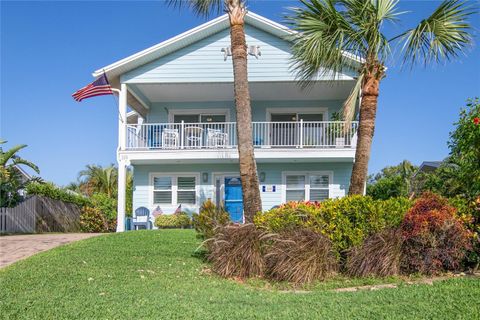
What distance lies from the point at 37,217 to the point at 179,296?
1375cm

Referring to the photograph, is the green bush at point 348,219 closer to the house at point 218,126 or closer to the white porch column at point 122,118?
the house at point 218,126

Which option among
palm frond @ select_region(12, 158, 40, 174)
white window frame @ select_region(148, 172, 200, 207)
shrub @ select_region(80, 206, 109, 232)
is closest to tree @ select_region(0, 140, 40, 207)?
palm frond @ select_region(12, 158, 40, 174)

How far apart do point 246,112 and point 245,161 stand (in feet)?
3.52

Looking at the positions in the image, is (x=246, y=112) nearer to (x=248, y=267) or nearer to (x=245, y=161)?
(x=245, y=161)

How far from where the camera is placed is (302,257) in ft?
24.4

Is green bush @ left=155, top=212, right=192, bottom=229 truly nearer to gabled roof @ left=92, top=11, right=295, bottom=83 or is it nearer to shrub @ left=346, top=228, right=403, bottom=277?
gabled roof @ left=92, top=11, right=295, bottom=83

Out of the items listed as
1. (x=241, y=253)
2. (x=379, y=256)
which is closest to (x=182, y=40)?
(x=241, y=253)

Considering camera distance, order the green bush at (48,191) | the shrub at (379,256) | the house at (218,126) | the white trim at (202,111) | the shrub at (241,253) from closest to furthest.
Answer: the shrub at (379,256)
the shrub at (241,253)
the house at (218,126)
the green bush at (48,191)
the white trim at (202,111)

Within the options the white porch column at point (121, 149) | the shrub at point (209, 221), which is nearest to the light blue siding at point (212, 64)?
the white porch column at point (121, 149)

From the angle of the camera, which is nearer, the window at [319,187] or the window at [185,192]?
the window at [319,187]

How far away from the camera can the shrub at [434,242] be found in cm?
730

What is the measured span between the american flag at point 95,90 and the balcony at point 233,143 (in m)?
1.67

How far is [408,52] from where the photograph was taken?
9500mm

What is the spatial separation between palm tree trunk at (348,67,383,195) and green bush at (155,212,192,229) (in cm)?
963
